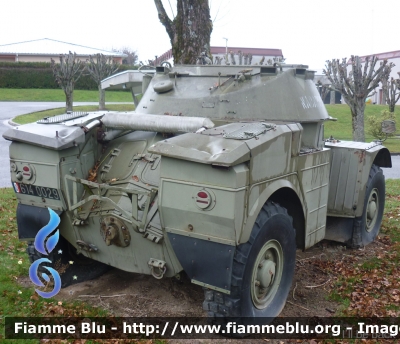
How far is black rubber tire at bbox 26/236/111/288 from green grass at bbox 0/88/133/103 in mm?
27775

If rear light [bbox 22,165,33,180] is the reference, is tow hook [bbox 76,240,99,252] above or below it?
below

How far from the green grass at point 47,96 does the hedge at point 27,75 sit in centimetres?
93

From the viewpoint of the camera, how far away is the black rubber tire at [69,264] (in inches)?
205

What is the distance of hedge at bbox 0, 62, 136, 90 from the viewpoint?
3584cm

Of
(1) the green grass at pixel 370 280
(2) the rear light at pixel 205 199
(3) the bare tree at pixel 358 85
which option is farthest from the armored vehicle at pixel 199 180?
(3) the bare tree at pixel 358 85

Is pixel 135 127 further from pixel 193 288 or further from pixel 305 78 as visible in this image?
pixel 305 78

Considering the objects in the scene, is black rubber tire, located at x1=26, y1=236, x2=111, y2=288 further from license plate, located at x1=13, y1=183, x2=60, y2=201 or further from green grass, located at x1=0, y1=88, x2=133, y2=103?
green grass, located at x1=0, y1=88, x2=133, y2=103

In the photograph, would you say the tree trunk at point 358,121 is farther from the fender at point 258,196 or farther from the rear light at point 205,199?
the rear light at point 205,199

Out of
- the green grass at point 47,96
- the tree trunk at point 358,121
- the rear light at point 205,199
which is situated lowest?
the green grass at point 47,96

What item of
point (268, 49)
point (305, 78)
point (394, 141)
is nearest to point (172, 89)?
point (305, 78)

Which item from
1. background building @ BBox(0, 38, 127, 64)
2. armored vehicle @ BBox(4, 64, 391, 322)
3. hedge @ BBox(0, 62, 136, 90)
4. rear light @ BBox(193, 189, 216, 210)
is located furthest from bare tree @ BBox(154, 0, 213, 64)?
background building @ BBox(0, 38, 127, 64)

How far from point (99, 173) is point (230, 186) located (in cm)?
165

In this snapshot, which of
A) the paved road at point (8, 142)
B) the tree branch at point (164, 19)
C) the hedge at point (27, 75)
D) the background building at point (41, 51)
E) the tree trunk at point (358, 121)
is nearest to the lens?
the tree branch at point (164, 19)

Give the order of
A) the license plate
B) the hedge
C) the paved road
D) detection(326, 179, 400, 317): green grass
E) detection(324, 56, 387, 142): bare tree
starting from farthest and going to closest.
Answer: the hedge
detection(324, 56, 387, 142): bare tree
the paved road
detection(326, 179, 400, 317): green grass
the license plate
